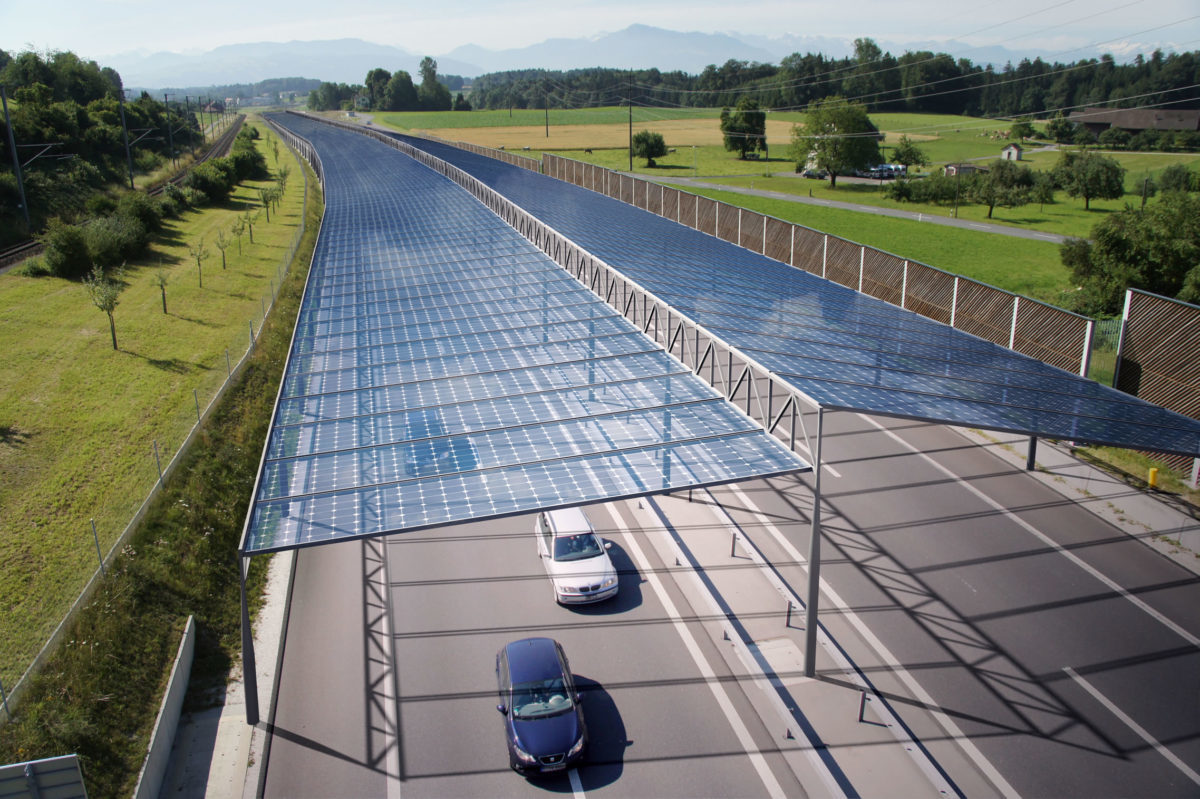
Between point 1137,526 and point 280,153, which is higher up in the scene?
point 280,153

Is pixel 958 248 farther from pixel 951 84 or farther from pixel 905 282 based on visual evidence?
pixel 951 84

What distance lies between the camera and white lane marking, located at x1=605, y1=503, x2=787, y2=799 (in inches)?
560

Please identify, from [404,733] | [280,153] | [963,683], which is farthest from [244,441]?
[280,153]

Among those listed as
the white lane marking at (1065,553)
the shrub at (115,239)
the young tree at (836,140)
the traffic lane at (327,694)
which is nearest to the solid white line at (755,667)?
the traffic lane at (327,694)

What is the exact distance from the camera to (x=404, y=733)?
15.5m

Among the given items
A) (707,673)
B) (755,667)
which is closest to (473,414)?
(707,673)

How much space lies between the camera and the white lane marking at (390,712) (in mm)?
14352

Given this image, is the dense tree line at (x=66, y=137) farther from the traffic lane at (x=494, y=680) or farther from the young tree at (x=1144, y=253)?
the young tree at (x=1144, y=253)

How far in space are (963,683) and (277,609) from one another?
15467mm

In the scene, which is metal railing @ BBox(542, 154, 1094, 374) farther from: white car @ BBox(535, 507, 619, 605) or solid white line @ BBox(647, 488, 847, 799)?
white car @ BBox(535, 507, 619, 605)

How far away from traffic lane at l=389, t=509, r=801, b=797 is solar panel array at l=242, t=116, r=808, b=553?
13.3 ft

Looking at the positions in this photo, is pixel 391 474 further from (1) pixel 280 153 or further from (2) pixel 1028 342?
(1) pixel 280 153

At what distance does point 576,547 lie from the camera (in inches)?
806

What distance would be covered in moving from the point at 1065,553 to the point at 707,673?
10.4m
